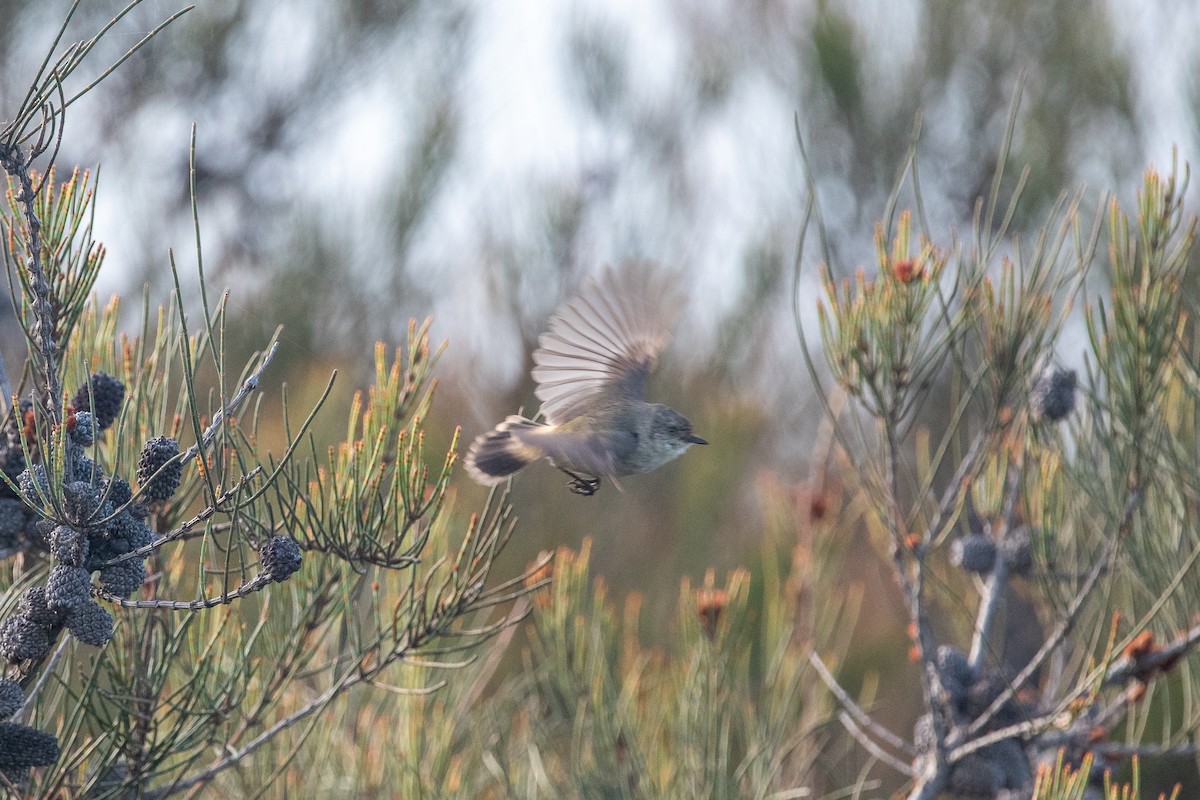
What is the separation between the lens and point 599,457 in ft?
3.85

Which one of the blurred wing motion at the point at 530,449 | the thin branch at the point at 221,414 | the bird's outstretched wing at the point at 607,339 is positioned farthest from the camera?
the bird's outstretched wing at the point at 607,339

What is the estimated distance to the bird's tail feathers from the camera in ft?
4.10

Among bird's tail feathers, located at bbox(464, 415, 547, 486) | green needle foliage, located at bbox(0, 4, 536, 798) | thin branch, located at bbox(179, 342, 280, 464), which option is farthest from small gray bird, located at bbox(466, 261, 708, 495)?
thin branch, located at bbox(179, 342, 280, 464)

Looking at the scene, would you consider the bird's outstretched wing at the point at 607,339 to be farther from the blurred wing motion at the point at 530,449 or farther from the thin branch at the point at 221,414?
the thin branch at the point at 221,414

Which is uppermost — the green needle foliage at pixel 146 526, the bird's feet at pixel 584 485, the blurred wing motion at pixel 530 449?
the blurred wing motion at pixel 530 449

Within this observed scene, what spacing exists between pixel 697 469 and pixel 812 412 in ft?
4.59

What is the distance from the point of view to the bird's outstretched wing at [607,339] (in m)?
1.31

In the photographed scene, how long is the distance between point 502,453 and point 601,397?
0.17m

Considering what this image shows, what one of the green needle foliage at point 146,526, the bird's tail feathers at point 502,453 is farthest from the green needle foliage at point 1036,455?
the green needle foliage at point 146,526

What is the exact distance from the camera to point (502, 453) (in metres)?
1.27

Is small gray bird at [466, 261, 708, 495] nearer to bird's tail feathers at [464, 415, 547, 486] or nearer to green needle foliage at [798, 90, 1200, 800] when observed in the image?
bird's tail feathers at [464, 415, 547, 486]

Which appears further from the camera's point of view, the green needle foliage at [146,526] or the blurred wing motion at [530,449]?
the blurred wing motion at [530,449]

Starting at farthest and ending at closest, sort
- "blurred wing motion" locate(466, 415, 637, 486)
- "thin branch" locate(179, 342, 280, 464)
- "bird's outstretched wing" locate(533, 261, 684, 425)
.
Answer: "bird's outstretched wing" locate(533, 261, 684, 425) < "blurred wing motion" locate(466, 415, 637, 486) < "thin branch" locate(179, 342, 280, 464)

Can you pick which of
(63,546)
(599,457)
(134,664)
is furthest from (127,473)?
(599,457)
